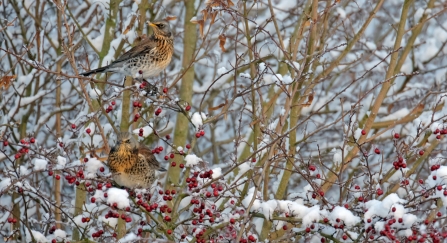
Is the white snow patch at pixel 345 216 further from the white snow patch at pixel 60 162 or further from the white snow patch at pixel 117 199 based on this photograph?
the white snow patch at pixel 60 162

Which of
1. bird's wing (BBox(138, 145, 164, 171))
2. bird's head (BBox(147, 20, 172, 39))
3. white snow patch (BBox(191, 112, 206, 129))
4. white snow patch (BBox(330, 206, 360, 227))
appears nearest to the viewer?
white snow patch (BBox(330, 206, 360, 227))

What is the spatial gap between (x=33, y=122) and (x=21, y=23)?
4.93ft

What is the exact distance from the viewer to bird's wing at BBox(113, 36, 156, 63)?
6.23 m

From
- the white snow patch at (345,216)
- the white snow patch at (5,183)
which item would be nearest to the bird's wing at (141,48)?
the white snow patch at (5,183)

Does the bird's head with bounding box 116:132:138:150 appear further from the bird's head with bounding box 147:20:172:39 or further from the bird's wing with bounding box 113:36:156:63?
the bird's head with bounding box 147:20:172:39

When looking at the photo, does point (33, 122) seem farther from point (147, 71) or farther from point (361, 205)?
point (361, 205)

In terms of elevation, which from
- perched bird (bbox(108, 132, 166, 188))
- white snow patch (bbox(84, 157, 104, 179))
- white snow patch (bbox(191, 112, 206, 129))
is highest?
perched bird (bbox(108, 132, 166, 188))

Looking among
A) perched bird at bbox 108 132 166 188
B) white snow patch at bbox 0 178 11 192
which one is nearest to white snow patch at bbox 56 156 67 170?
white snow patch at bbox 0 178 11 192

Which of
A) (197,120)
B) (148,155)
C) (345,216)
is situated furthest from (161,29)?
(345,216)

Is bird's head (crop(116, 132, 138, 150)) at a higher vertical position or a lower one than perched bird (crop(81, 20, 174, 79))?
lower

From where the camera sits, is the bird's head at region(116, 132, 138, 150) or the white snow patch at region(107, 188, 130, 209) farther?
the bird's head at region(116, 132, 138, 150)

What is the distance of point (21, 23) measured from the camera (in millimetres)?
7793

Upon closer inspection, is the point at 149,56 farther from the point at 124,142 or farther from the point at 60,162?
the point at 60,162

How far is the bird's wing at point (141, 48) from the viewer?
6234mm
